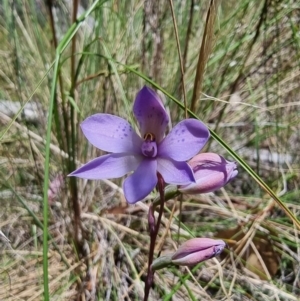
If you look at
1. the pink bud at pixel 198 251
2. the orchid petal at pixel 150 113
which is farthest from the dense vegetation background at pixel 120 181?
the pink bud at pixel 198 251

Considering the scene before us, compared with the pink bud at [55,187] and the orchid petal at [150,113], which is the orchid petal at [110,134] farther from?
the pink bud at [55,187]

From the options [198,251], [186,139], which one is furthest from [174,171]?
[198,251]

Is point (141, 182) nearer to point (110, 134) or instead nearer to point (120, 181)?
point (110, 134)

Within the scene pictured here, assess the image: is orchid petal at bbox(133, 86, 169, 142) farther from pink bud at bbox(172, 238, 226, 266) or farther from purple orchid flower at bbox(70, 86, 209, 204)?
pink bud at bbox(172, 238, 226, 266)

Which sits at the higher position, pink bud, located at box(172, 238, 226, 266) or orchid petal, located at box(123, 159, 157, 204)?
orchid petal, located at box(123, 159, 157, 204)

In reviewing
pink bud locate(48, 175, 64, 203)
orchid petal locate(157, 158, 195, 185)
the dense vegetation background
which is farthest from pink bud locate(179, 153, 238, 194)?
pink bud locate(48, 175, 64, 203)
